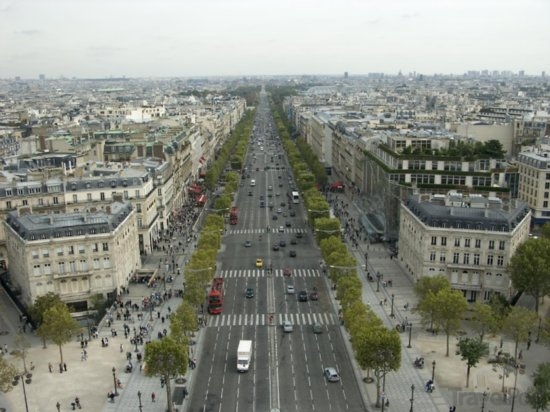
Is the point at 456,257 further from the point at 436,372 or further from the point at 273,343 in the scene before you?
the point at 273,343

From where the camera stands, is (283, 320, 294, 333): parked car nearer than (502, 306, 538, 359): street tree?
No

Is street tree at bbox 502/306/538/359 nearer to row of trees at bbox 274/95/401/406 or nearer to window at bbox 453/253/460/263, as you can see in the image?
row of trees at bbox 274/95/401/406

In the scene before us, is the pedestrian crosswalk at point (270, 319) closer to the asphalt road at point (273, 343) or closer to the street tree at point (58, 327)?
the asphalt road at point (273, 343)

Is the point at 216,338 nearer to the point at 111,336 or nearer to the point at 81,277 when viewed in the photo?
the point at 111,336

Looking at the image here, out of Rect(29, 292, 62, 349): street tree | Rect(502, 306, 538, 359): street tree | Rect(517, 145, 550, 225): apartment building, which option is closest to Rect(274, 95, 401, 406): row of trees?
Rect(502, 306, 538, 359): street tree

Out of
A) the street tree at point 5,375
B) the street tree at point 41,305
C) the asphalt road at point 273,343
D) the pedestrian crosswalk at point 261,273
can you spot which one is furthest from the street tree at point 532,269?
the street tree at point 5,375

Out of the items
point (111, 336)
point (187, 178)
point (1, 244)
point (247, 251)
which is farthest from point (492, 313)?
point (187, 178)
